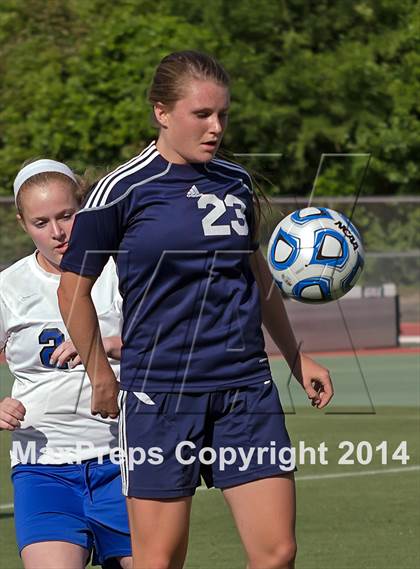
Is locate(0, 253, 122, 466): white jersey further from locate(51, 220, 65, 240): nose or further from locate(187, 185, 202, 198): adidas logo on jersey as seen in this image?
locate(187, 185, 202, 198): adidas logo on jersey

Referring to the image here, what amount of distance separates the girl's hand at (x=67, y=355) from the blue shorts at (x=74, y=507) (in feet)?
1.36

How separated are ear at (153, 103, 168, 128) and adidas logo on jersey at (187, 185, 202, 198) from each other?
0.22 m

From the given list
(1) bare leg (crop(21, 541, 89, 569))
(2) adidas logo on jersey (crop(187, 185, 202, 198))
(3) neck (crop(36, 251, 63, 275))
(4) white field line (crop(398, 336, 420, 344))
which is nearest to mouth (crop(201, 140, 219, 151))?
(2) adidas logo on jersey (crop(187, 185, 202, 198))

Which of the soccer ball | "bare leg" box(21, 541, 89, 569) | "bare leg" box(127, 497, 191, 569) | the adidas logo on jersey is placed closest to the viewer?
"bare leg" box(127, 497, 191, 569)

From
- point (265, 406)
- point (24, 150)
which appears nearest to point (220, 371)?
point (265, 406)

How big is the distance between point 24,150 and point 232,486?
19824 millimetres

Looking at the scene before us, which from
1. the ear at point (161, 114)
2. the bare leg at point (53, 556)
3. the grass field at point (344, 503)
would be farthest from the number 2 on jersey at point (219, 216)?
the grass field at point (344, 503)

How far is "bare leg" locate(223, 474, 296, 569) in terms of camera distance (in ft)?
14.4

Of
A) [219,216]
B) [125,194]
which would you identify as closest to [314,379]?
[219,216]

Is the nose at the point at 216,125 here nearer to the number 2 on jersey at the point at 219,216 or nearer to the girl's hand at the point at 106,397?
the number 2 on jersey at the point at 219,216

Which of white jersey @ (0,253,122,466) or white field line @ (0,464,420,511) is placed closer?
white jersey @ (0,253,122,466)

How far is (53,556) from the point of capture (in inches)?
184

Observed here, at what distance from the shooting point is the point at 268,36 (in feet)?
83.4

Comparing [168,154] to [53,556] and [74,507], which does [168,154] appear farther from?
[53,556]
